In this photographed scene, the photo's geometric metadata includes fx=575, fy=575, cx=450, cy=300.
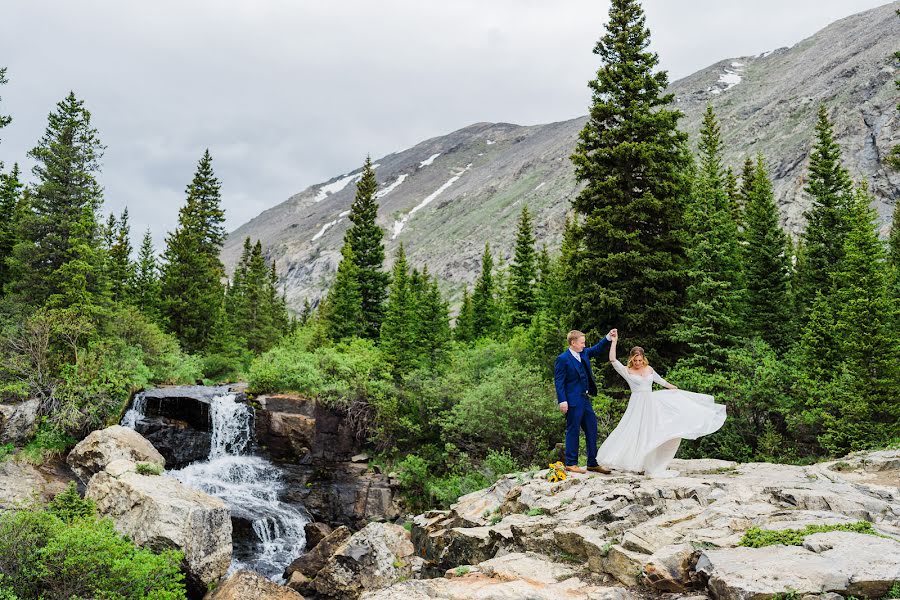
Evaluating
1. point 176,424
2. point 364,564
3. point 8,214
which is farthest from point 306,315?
point 364,564

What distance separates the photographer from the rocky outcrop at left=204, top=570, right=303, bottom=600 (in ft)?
41.3

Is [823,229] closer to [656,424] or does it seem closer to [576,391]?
[656,424]

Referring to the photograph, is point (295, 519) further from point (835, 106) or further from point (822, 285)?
point (835, 106)

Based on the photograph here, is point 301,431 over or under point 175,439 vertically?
under

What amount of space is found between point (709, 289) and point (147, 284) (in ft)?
145

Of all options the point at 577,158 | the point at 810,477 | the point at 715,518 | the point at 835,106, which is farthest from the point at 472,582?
the point at 835,106

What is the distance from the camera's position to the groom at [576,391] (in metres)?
9.62

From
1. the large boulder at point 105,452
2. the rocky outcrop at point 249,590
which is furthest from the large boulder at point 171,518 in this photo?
the large boulder at point 105,452

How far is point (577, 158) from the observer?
793 inches

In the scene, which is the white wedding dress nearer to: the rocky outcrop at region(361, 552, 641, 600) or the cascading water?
the rocky outcrop at region(361, 552, 641, 600)

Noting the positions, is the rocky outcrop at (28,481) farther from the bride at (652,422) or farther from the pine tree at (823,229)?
the pine tree at (823,229)

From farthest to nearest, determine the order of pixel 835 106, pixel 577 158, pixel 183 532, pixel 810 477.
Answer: pixel 835 106 < pixel 577 158 < pixel 183 532 < pixel 810 477

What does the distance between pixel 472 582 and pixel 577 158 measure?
1633 cm

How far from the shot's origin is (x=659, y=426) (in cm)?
940
